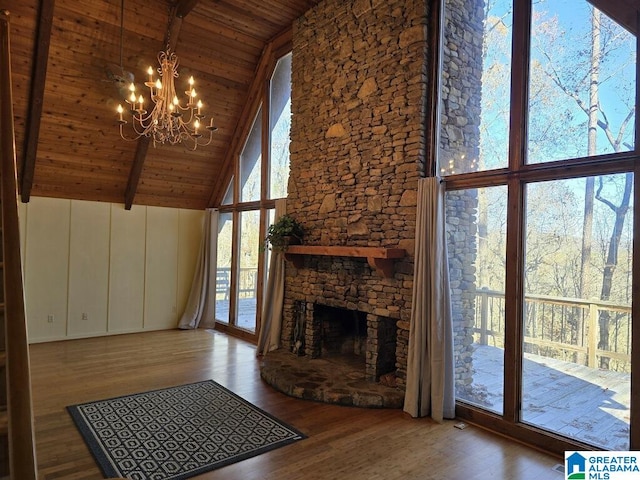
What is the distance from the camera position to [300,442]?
360 centimetres

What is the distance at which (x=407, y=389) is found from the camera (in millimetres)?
4309

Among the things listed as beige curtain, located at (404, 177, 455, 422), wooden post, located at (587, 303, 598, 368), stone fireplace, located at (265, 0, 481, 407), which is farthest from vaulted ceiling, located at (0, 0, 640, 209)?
wooden post, located at (587, 303, 598, 368)

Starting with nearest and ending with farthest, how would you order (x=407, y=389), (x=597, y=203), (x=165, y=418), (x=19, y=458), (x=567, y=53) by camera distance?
1. (x=19, y=458)
2. (x=597, y=203)
3. (x=567, y=53)
4. (x=165, y=418)
5. (x=407, y=389)

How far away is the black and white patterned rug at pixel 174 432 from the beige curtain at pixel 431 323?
4.35ft

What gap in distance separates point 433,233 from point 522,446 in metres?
2.04

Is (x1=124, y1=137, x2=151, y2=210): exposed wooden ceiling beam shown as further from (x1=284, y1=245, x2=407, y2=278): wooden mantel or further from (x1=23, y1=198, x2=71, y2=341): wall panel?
(x1=284, y1=245, x2=407, y2=278): wooden mantel

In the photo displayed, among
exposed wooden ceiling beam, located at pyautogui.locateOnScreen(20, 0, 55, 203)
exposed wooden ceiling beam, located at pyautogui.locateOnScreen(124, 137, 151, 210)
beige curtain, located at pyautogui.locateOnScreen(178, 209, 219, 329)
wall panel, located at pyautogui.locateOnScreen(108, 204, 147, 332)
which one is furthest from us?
beige curtain, located at pyautogui.locateOnScreen(178, 209, 219, 329)

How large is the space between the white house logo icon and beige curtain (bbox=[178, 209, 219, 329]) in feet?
21.1

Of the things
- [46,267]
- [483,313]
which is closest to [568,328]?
[483,313]

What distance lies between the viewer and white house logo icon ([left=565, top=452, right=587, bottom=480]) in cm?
313

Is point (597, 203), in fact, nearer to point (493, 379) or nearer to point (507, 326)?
point (507, 326)

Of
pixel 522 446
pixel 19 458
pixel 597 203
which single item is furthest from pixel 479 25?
pixel 19 458

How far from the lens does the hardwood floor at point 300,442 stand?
124 inches

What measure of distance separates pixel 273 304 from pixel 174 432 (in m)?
2.79
